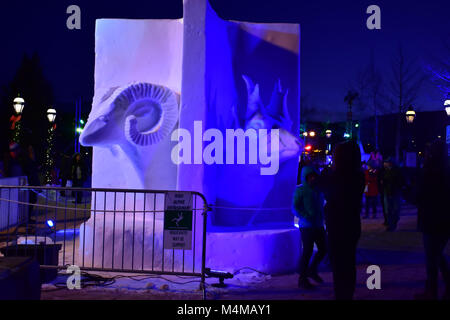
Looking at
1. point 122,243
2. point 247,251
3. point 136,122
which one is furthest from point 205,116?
point 122,243

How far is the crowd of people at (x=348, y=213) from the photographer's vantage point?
180 inches

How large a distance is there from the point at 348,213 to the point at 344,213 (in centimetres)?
4

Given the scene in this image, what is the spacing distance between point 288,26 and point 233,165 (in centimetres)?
293

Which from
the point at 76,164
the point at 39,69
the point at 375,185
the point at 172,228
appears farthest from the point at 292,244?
the point at 39,69

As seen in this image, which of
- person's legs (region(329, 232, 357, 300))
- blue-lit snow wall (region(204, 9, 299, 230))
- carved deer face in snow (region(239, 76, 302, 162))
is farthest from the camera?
carved deer face in snow (region(239, 76, 302, 162))

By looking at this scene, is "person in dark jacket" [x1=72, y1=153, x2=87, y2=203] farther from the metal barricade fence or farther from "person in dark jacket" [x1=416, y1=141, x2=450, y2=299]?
"person in dark jacket" [x1=416, y1=141, x2=450, y2=299]

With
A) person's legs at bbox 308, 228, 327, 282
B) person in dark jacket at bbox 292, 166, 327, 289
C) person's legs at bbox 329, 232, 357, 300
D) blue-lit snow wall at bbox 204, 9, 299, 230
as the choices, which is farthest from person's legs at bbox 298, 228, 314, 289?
person's legs at bbox 329, 232, 357, 300

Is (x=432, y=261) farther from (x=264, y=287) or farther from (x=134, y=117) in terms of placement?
(x=134, y=117)

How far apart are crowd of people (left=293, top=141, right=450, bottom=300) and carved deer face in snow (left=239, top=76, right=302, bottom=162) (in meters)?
1.63

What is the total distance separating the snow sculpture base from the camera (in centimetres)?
718

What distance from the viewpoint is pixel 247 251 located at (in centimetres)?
722

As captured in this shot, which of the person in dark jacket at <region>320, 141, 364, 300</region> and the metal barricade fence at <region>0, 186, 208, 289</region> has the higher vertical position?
the person in dark jacket at <region>320, 141, 364, 300</region>

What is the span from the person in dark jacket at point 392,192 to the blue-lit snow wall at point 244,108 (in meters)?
4.14
